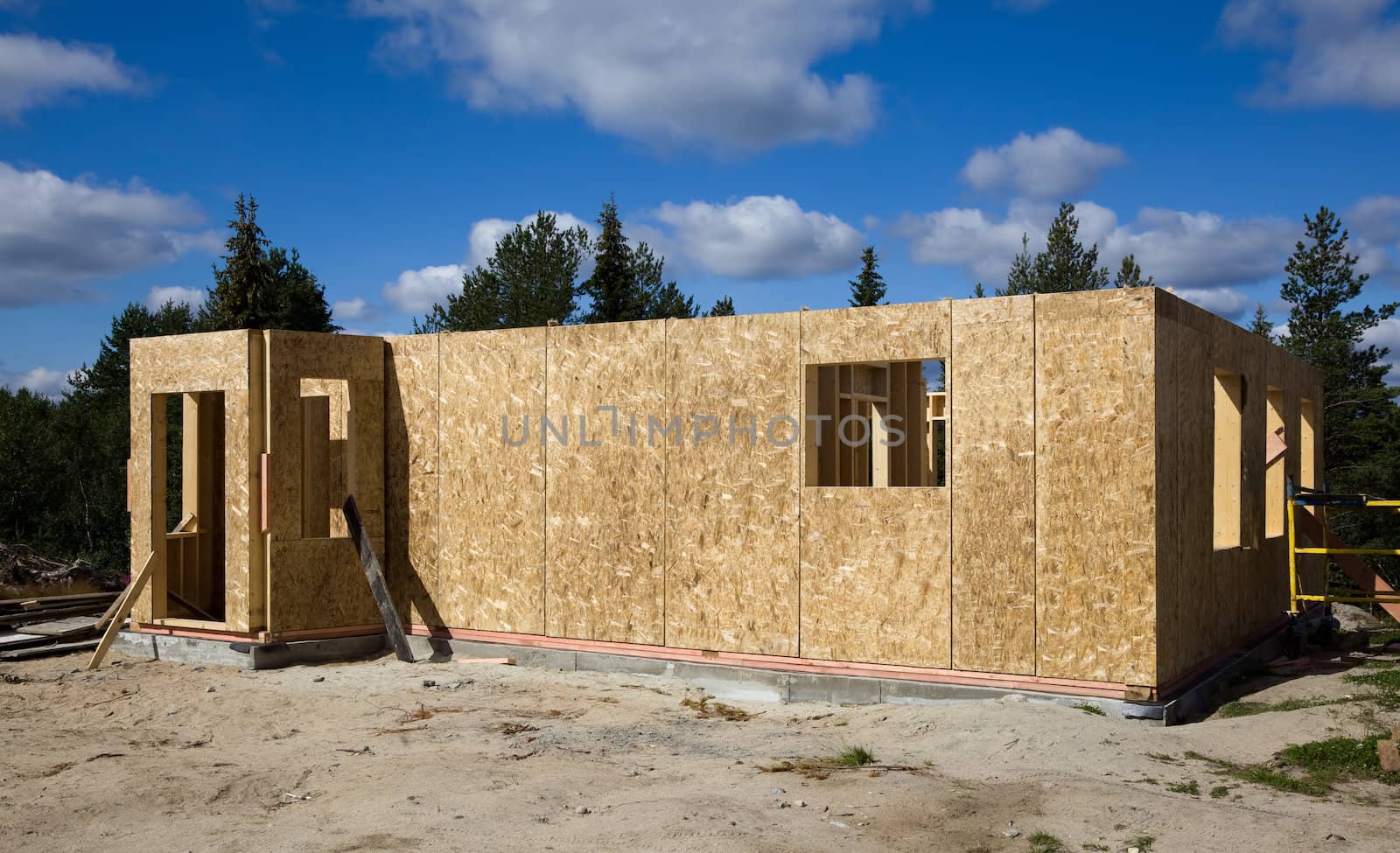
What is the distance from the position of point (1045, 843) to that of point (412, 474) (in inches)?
344

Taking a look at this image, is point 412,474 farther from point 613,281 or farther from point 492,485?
point 613,281

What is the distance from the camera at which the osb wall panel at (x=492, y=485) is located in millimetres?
12164

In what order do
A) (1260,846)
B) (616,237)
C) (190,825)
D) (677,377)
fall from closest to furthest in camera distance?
(1260,846) < (190,825) < (677,377) < (616,237)

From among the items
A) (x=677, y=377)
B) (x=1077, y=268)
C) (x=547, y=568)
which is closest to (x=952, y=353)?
(x=677, y=377)

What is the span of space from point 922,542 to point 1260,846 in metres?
4.39

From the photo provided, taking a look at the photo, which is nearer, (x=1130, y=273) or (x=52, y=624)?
(x=52, y=624)

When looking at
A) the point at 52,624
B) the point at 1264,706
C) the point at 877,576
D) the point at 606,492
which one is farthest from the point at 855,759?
the point at 52,624

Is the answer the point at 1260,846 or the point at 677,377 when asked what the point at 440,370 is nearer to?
the point at 677,377

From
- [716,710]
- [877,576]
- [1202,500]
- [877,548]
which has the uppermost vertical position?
[1202,500]

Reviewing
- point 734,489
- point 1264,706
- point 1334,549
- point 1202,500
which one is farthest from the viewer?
point 1334,549

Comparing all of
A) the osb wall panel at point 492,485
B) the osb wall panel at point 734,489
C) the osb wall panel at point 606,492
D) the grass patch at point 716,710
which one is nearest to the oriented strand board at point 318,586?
the osb wall panel at point 492,485

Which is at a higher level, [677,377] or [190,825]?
[677,377]

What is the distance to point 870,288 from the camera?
141 ft

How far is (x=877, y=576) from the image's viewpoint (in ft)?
33.8
